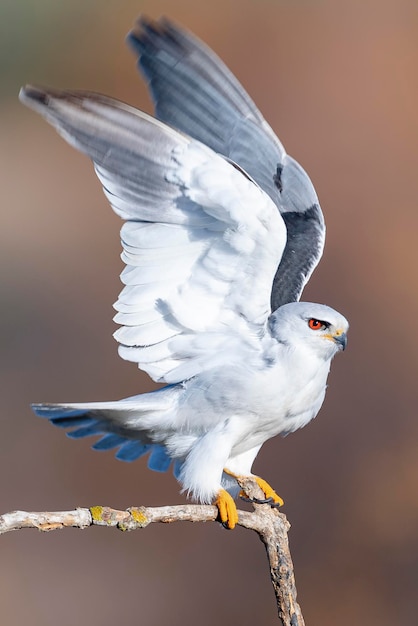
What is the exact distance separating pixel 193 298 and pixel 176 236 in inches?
10.5

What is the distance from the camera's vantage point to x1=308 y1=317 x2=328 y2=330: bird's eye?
129 inches

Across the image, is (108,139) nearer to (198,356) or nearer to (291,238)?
(198,356)

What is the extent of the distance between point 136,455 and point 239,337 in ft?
2.64

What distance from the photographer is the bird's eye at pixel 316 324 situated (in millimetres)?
3266

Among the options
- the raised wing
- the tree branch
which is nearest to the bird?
the raised wing

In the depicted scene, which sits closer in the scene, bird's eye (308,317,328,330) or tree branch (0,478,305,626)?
tree branch (0,478,305,626)

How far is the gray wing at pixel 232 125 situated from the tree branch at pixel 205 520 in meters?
1.09

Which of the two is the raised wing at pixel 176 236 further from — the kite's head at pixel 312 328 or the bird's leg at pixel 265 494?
the bird's leg at pixel 265 494

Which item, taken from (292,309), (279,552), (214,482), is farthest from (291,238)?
(279,552)

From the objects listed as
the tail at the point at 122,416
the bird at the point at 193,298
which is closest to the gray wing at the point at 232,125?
the bird at the point at 193,298

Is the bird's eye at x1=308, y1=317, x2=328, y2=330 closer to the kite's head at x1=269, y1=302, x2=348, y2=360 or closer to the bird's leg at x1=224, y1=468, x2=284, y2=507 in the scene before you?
the kite's head at x1=269, y1=302, x2=348, y2=360

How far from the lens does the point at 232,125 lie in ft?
12.4

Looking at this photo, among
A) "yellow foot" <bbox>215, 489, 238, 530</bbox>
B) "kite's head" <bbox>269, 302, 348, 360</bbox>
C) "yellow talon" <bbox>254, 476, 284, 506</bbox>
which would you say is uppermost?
"kite's head" <bbox>269, 302, 348, 360</bbox>

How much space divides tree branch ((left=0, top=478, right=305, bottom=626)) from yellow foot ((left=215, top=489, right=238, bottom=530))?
33 mm
